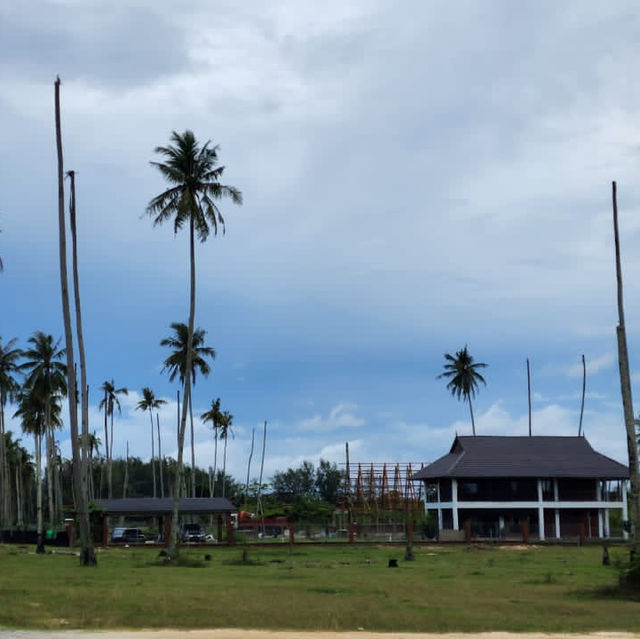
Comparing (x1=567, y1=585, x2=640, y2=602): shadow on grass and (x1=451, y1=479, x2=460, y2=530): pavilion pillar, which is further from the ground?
(x1=451, y1=479, x2=460, y2=530): pavilion pillar

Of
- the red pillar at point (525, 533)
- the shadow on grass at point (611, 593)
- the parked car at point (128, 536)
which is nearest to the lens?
the shadow on grass at point (611, 593)

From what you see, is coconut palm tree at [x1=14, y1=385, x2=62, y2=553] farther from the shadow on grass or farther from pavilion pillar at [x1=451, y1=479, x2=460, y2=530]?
the shadow on grass

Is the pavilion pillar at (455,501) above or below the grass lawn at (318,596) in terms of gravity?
above

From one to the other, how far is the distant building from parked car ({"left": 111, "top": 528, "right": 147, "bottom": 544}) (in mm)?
23885

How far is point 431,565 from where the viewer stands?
1731 inches

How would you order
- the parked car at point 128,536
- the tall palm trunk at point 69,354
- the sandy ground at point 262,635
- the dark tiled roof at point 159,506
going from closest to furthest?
the sandy ground at point 262,635, the tall palm trunk at point 69,354, the dark tiled roof at point 159,506, the parked car at point 128,536

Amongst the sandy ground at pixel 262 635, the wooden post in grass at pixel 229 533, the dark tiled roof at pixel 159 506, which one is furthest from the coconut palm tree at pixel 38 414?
the sandy ground at pixel 262 635

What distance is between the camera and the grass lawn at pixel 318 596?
21.1 meters

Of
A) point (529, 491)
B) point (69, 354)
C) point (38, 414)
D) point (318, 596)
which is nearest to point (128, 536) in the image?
point (38, 414)

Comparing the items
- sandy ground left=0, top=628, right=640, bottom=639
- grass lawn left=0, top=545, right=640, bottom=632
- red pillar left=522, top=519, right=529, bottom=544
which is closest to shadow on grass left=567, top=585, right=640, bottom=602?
grass lawn left=0, top=545, right=640, bottom=632

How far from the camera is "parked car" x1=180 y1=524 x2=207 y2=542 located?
72.6 meters

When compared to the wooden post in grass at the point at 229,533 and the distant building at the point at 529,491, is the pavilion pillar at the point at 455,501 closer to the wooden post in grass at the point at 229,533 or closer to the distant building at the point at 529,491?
the distant building at the point at 529,491

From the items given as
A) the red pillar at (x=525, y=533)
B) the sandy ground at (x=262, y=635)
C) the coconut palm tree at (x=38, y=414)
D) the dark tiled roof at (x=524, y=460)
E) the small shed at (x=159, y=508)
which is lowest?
the red pillar at (x=525, y=533)

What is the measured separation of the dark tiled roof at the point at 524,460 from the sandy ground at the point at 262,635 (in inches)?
2441
